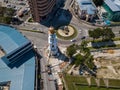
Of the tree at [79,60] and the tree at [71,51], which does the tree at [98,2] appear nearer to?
the tree at [71,51]

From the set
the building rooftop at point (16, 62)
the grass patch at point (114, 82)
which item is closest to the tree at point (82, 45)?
the grass patch at point (114, 82)

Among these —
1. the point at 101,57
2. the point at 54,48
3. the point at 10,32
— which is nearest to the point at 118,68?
the point at 101,57

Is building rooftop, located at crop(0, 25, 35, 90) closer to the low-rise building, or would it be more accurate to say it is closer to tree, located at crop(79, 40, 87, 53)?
tree, located at crop(79, 40, 87, 53)

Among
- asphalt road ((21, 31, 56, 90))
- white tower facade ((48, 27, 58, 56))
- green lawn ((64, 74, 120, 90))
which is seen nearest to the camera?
green lawn ((64, 74, 120, 90))

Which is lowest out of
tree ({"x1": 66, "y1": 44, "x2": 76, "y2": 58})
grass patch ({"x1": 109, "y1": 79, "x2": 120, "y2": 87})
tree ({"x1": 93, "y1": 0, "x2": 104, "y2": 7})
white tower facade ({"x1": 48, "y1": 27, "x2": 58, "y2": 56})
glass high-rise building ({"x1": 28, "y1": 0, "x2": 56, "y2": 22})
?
grass patch ({"x1": 109, "y1": 79, "x2": 120, "y2": 87})

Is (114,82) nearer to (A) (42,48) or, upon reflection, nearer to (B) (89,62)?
(B) (89,62)

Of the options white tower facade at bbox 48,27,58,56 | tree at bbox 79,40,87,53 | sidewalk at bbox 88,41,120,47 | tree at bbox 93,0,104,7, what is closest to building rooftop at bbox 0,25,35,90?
white tower facade at bbox 48,27,58,56

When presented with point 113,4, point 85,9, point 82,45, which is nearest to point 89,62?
point 82,45
